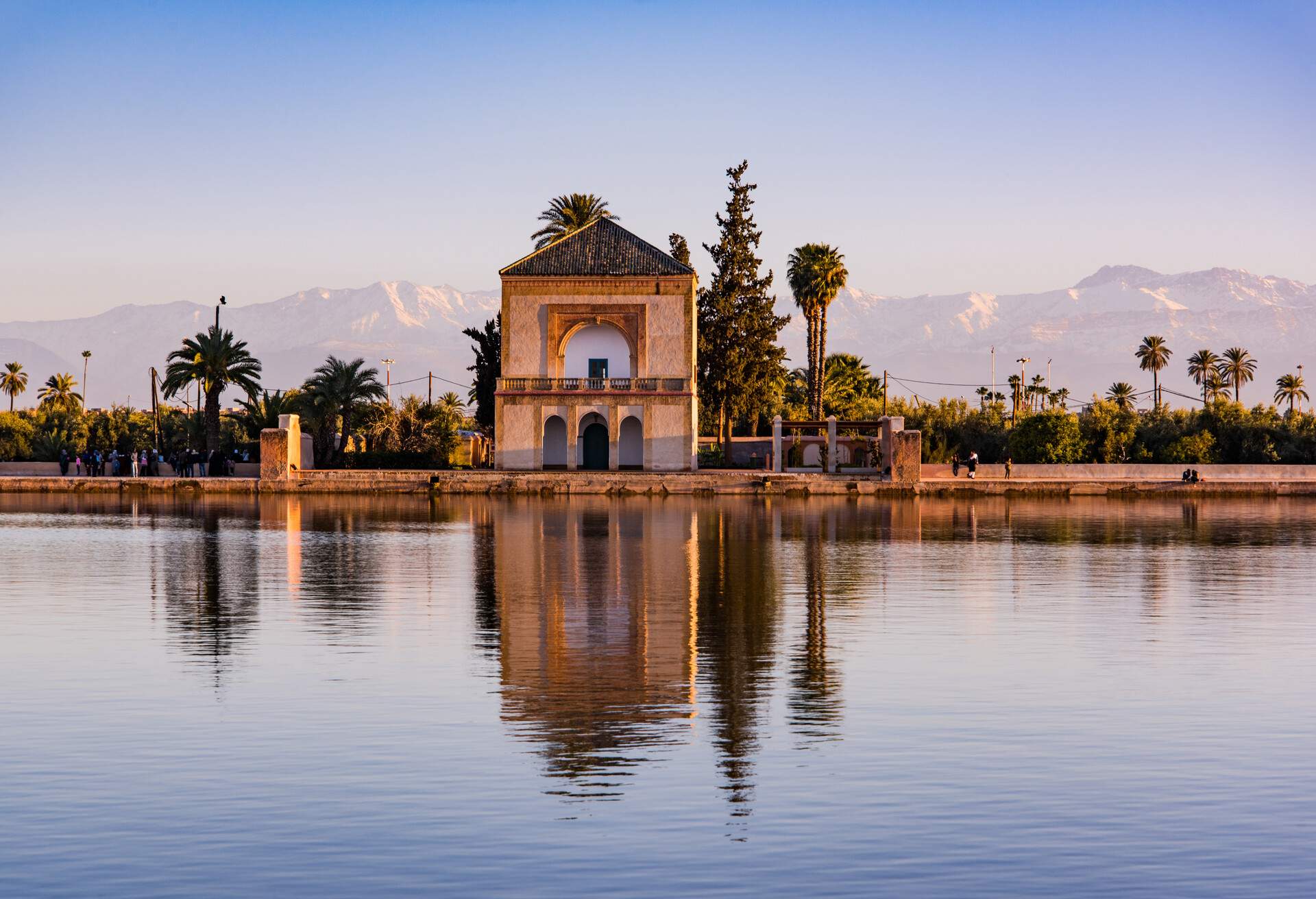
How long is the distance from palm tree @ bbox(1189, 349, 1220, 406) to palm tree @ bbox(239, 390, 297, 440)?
266 feet

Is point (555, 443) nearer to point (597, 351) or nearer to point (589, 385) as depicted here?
point (589, 385)

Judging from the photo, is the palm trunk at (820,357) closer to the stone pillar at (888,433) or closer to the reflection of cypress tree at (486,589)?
the stone pillar at (888,433)

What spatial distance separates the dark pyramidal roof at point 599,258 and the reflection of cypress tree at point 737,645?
2711 cm

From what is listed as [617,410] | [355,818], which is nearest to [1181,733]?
[355,818]

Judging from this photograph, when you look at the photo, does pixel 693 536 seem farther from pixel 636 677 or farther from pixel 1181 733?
pixel 1181 733

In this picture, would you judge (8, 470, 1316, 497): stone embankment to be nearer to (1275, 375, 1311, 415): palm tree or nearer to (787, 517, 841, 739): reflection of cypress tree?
(787, 517, 841, 739): reflection of cypress tree

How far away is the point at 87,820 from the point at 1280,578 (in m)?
16.3

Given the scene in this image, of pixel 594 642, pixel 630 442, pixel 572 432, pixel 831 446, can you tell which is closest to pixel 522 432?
pixel 572 432

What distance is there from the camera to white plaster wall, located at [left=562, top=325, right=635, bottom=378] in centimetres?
5159

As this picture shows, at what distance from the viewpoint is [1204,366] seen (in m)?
118

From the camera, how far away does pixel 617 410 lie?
50375 millimetres

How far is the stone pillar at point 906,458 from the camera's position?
149ft

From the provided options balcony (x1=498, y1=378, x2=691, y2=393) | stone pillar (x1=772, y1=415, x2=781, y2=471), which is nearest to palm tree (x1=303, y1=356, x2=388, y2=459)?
balcony (x1=498, y1=378, x2=691, y2=393)

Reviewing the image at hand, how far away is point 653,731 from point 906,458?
37490mm
